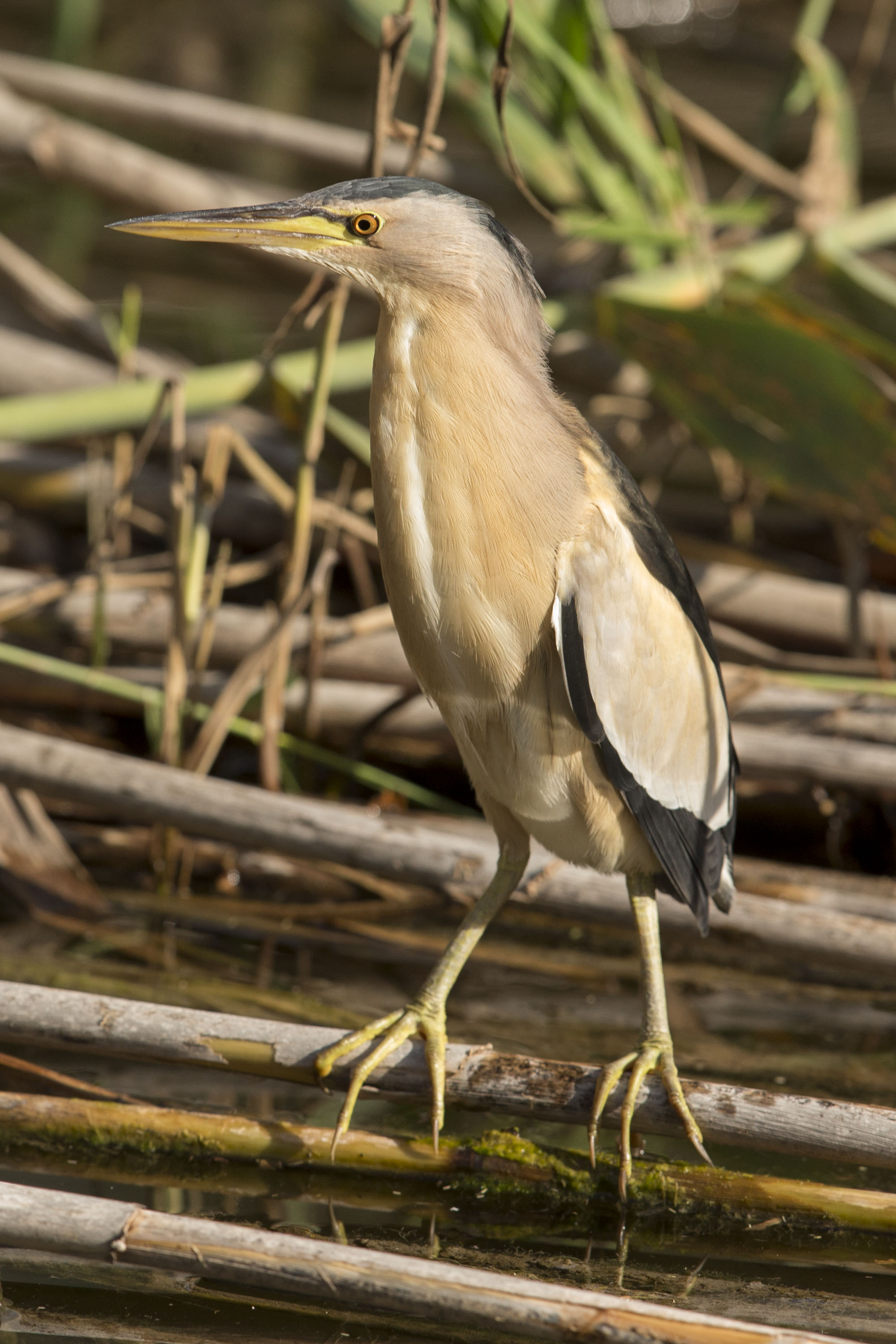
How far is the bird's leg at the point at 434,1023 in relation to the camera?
6.01ft

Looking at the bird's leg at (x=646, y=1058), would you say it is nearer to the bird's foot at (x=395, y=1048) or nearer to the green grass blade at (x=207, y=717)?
the bird's foot at (x=395, y=1048)

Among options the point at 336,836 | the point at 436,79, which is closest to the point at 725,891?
the point at 336,836

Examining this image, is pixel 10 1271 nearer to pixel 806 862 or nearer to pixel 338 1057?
pixel 338 1057

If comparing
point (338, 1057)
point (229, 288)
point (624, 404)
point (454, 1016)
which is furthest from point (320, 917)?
point (229, 288)

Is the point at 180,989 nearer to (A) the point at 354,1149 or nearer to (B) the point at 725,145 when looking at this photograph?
(A) the point at 354,1149

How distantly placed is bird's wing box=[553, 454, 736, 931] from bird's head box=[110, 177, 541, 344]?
378 millimetres

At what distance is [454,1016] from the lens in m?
2.51

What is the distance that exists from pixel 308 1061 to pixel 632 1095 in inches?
17.2

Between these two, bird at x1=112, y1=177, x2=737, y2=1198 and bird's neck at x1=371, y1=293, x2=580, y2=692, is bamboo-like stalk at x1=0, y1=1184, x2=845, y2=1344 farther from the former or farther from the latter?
bird's neck at x1=371, y1=293, x2=580, y2=692

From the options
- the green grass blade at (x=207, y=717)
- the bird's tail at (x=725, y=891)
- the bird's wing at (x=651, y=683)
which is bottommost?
the bird's tail at (x=725, y=891)

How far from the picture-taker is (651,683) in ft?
6.63

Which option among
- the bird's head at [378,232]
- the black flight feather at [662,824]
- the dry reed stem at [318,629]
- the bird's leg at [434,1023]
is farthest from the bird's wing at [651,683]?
the dry reed stem at [318,629]

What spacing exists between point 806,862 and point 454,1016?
44.4 inches

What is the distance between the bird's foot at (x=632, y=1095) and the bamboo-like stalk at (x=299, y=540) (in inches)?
46.8
